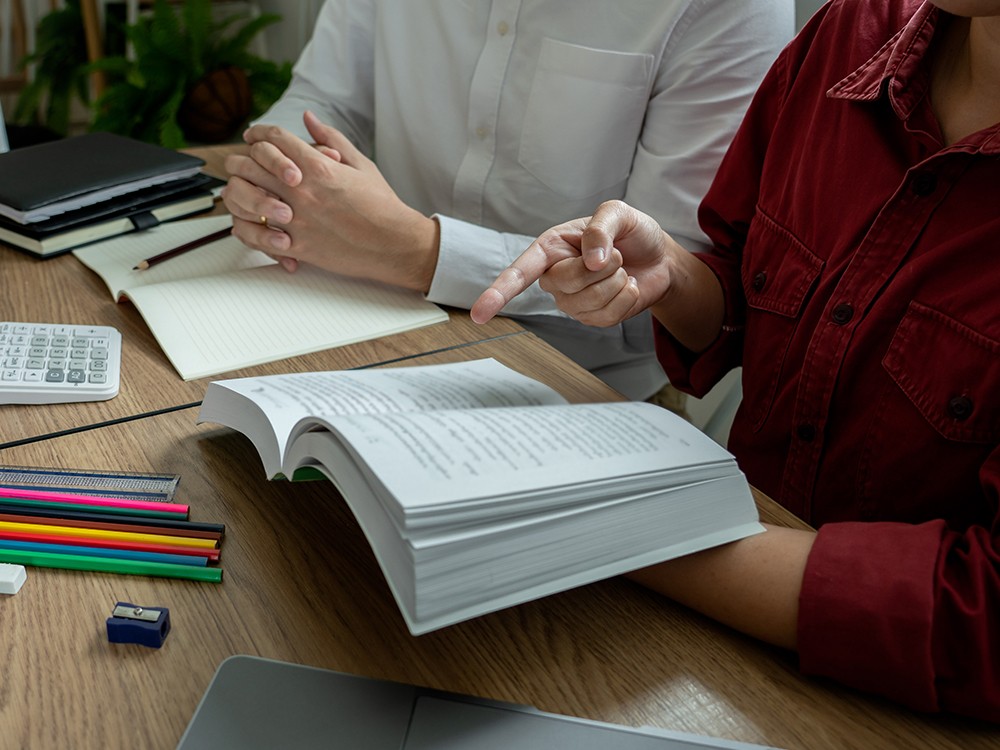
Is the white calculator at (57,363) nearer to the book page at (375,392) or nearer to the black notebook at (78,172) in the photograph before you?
the book page at (375,392)

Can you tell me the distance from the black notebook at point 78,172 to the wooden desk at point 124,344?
6cm

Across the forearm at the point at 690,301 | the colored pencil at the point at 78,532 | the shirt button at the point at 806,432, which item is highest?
the forearm at the point at 690,301

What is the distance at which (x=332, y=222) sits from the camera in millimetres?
1017

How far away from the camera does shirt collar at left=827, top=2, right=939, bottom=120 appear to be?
0.77 m

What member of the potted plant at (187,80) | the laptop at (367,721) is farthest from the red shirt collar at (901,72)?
the potted plant at (187,80)

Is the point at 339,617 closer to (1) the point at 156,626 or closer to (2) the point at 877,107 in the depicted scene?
(1) the point at 156,626

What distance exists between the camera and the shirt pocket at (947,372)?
689 mm

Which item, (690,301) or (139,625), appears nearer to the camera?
(139,625)

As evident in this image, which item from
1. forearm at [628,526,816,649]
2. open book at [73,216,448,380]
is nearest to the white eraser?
open book at [73,216,448,380]

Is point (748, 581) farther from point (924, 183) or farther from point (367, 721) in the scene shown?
point (924, 183)

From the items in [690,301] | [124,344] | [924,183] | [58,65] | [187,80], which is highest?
[924,183]

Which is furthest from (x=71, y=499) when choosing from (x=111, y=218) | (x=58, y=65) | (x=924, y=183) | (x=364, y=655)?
(x=58, y=65)

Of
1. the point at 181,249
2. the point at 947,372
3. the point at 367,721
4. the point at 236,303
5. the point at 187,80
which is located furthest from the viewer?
the point at 187,80

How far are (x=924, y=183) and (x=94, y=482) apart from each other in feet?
2.24
